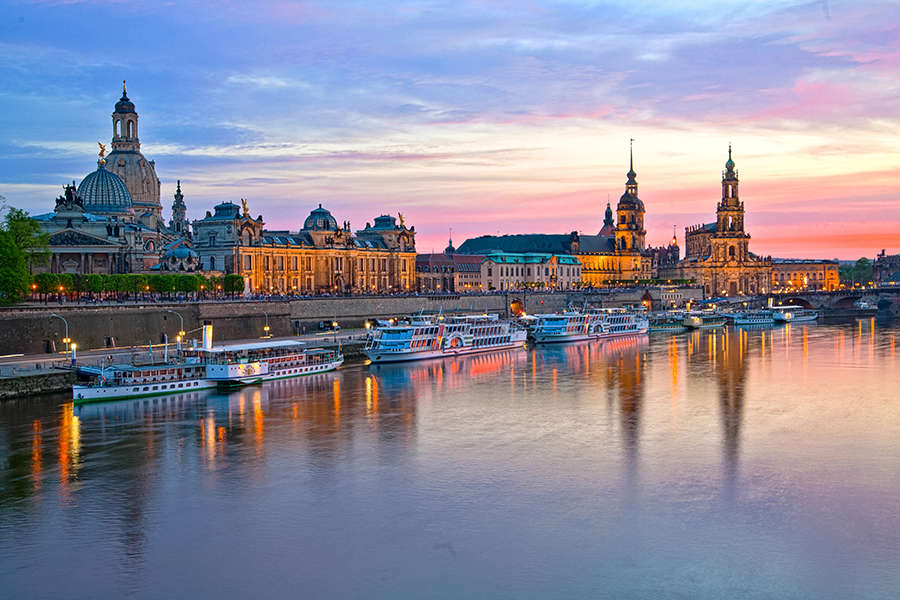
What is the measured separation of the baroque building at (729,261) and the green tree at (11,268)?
128 meters

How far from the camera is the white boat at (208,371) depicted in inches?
1759

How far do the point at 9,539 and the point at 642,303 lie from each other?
120 m

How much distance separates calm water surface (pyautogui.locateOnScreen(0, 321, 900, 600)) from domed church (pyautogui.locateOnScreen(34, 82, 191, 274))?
36982mm

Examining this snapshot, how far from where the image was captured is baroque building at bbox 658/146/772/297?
16450cm

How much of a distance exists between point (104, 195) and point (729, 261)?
378 feet

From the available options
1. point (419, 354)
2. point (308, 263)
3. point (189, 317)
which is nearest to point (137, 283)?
point (189, 317)

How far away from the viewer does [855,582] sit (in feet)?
68.3

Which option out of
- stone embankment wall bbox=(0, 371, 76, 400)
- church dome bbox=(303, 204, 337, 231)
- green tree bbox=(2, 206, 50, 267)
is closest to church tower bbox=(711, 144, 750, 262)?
church dome bbox=(303, 204, 337, 231)

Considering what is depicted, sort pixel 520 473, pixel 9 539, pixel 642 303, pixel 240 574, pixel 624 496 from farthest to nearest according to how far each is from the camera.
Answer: pixel 642 303 → pixel 520 473 → pixel 624 496 → pixel 9 539 → pixel 240 574

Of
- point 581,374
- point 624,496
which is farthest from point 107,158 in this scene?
point 624,496

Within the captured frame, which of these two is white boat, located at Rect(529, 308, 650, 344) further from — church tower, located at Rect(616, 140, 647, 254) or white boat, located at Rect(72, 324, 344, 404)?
church tower, located at Rect(616, 140, 647, 254)

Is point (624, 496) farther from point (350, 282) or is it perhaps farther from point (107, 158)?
point (107, 158)

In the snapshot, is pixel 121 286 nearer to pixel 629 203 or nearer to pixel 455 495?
pixel 455 495

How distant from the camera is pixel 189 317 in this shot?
66750 mm
